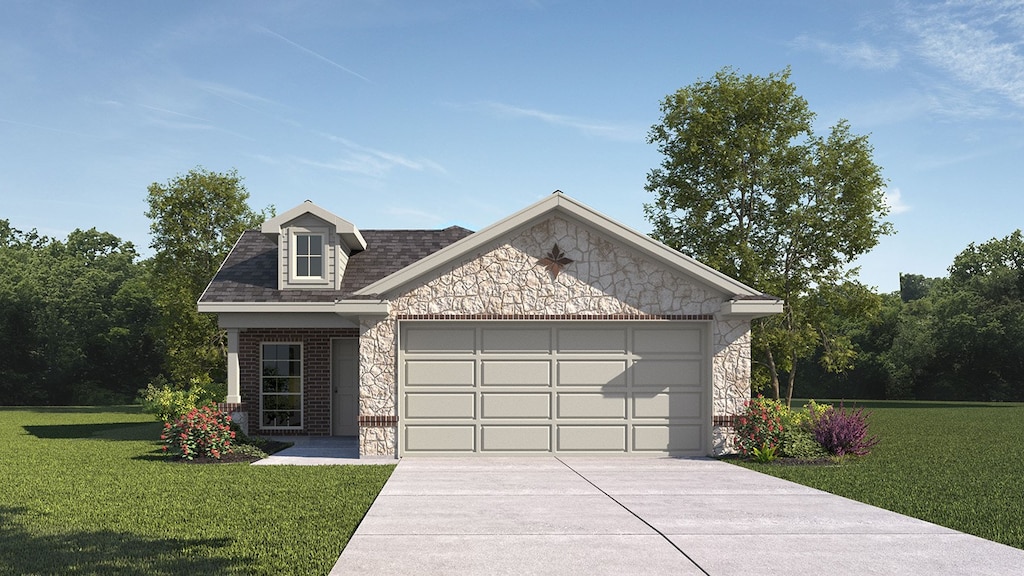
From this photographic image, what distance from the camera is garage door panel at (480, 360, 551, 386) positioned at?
16.5m

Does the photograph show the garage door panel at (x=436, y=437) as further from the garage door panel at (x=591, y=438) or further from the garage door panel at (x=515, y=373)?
the garage door panel at (x=591, y=438)

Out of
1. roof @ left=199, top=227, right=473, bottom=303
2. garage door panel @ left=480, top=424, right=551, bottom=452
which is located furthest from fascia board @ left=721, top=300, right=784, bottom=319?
roof @ left=199, top=227, right=473, bottom=303

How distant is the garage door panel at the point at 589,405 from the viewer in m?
16.5

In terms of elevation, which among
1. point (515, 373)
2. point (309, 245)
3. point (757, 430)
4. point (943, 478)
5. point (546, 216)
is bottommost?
point (943, 478)

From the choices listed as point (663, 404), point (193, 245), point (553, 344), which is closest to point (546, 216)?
point (553, 344)

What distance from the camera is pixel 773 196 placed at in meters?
28.9

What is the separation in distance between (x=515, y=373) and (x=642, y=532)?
298 inches

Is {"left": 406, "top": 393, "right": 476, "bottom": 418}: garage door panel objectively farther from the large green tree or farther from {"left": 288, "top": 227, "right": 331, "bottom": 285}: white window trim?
the large green tree

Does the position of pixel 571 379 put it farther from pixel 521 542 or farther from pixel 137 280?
pixel 137 280

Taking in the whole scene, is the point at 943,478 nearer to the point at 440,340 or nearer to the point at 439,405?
the point at 439,405

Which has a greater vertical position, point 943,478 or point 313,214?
point 313,214

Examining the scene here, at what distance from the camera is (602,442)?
16609 millimetres

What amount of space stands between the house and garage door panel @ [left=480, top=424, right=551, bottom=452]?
2 cm

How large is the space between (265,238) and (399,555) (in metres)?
16.3
